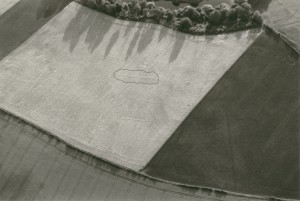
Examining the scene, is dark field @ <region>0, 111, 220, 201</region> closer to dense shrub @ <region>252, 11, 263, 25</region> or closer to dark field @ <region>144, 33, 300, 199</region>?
dark field @ <region>144, 33, 300, 199</region>

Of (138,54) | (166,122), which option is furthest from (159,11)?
(166,122)

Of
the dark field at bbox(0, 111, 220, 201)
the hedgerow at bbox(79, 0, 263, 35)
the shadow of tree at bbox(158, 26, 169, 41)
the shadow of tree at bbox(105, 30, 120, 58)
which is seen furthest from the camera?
the shadow of tree at bbox(105, 30, 120, 58)

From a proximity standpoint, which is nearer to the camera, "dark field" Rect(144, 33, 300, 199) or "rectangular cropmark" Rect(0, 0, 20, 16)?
"dark field" Rect(144, 33, 300, 199)

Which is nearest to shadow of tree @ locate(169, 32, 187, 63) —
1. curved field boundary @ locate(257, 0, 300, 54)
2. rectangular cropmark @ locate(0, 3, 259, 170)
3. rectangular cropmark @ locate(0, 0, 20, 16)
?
rectangular cropmark @ locate(0, 3, 259, 170)

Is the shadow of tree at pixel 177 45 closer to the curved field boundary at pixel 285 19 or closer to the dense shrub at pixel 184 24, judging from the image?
the dense shrub at pixel 184 24

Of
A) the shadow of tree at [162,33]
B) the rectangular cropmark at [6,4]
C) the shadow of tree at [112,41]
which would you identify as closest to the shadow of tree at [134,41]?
the shadow of tree at [112,41]

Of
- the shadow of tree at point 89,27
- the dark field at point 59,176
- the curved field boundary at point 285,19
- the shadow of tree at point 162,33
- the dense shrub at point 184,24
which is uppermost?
the curved field boundary at point 285,19

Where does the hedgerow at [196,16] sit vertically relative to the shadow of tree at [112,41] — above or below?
above

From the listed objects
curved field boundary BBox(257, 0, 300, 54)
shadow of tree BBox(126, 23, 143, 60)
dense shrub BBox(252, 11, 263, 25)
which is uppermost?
curved field boundary BBox(257, 0, 300, 54)
